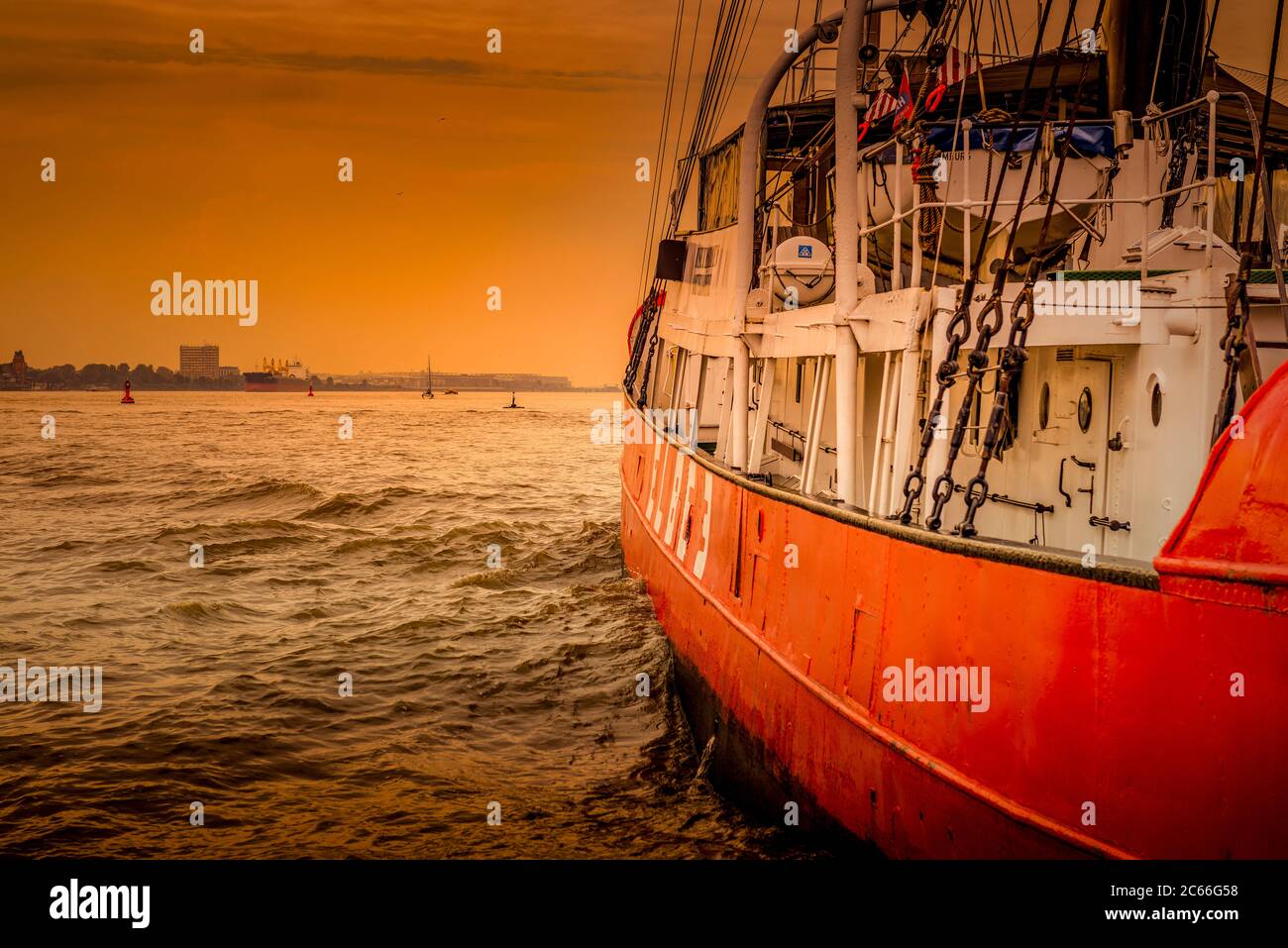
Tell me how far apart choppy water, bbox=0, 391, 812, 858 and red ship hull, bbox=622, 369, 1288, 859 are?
1282 mm

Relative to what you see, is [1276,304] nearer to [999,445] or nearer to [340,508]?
[999,445]

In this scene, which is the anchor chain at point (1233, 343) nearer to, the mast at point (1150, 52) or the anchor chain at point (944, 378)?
the anchor chain at point (944, 378)

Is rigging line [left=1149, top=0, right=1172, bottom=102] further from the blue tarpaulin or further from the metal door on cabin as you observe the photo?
the metal door on cabin

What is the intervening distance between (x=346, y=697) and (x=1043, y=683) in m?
8.26

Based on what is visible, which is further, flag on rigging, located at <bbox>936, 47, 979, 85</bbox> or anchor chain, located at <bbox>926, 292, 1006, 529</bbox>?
flag on rigging, located at <bbox>936, 47, 979, 85</bbox>

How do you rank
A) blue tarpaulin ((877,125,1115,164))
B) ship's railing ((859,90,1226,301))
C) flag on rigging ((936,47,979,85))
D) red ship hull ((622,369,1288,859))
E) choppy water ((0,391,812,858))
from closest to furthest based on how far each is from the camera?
red ship hull ((622,369,1288,859)), ship's railing ((859,90,1226,301)), flag on rigging ((936,47,979,85)), choppy water ((0,391,812,858)), blue tarpaulin ((877,125,1115,164))

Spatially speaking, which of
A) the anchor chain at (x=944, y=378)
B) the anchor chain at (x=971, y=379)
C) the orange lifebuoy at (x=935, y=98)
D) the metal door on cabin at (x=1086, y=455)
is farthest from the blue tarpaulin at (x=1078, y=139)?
the anchor chain at (x=971, y=379)

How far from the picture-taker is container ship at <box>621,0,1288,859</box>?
4.49m

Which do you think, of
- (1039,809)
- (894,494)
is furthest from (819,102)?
(1039,809)

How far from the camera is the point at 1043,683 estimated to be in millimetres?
5082

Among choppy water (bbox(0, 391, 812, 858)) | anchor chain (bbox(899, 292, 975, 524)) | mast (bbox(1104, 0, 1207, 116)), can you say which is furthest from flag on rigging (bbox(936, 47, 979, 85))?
choppy water (bbox(0, 391, 812, 858))

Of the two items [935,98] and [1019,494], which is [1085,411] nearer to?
[1019,494]

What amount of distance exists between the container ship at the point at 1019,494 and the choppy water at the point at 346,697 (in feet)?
3.85
